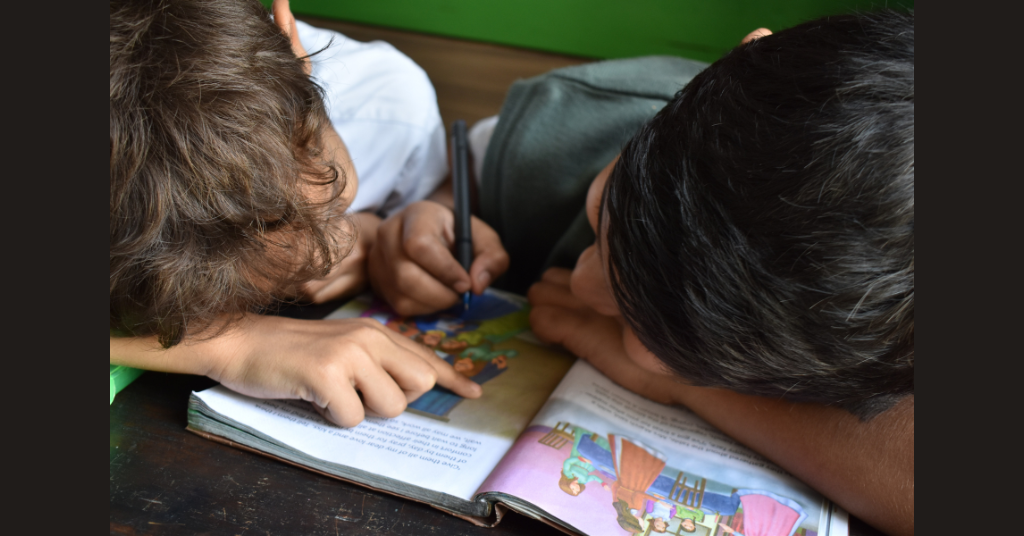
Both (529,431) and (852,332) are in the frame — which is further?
(529,431)

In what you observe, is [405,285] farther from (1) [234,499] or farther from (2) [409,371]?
(1) [234,499]

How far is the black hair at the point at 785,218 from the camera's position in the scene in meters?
0.37

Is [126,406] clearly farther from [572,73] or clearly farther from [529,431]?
[572,73]

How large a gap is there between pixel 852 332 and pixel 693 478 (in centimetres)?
20

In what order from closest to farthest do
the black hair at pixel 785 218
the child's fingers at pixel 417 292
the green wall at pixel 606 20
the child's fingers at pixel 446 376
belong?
the black hair at pixel 785 218 → the child's fingers at pixel 446 376 → the child's fingers at pixel 417 292 → the green wall at pixel 606 20

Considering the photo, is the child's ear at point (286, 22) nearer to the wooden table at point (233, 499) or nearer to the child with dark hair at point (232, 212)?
the child with dark hair at point (232, 212)

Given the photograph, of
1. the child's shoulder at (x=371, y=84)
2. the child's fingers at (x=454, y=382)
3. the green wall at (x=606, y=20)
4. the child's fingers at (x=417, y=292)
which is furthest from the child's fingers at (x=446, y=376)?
the green wall at (x=606, y=20)

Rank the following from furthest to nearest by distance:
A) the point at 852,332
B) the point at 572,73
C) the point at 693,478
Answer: the point at 572,73 < the point at 693,478 < the point at 852,332

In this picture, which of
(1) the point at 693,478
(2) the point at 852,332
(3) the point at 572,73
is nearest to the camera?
(2) the point at 852,332

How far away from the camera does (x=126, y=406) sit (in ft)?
1.85

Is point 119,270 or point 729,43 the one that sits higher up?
point 729,43

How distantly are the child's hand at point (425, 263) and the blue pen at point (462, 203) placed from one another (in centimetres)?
1

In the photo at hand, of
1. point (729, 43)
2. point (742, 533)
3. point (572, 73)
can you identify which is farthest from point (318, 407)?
point (729, 43)

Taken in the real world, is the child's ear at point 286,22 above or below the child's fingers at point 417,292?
above
